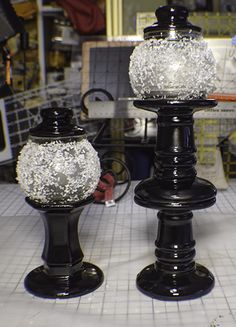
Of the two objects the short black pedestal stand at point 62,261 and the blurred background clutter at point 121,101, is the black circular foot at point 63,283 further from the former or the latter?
the blurred background clutter at point 121,101

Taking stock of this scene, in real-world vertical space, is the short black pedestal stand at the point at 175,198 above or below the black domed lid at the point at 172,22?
below

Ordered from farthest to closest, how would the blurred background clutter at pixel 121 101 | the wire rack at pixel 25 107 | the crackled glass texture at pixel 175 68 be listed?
the wire rack at pixel 25 107
the blurred background clutter at pixel 121 101
the crackled glass texture at pixel 175 68

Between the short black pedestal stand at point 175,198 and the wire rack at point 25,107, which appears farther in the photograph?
the wire rack at point 25,107

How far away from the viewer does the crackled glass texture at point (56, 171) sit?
27.7 inches

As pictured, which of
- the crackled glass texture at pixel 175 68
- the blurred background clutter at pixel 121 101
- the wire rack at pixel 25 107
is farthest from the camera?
the wire rack at pixel 25 107

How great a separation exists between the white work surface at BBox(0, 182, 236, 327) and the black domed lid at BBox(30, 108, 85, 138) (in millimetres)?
274

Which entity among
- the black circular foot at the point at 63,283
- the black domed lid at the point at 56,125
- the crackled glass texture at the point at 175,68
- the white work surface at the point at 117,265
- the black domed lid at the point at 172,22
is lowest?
the white work surface at the point at 117,265

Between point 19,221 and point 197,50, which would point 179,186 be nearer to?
point 197,50

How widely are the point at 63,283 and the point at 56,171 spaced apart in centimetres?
20

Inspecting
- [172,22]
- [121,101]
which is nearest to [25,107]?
[121,101]

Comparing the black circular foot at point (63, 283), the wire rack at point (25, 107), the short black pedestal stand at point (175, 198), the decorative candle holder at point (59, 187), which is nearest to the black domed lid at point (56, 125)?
the decorative candle holder at point (59, 187)

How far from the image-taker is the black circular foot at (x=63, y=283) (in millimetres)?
758

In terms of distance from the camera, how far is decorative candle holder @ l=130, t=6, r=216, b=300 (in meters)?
0.69

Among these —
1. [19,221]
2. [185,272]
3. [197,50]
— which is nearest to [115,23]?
[19,221]
